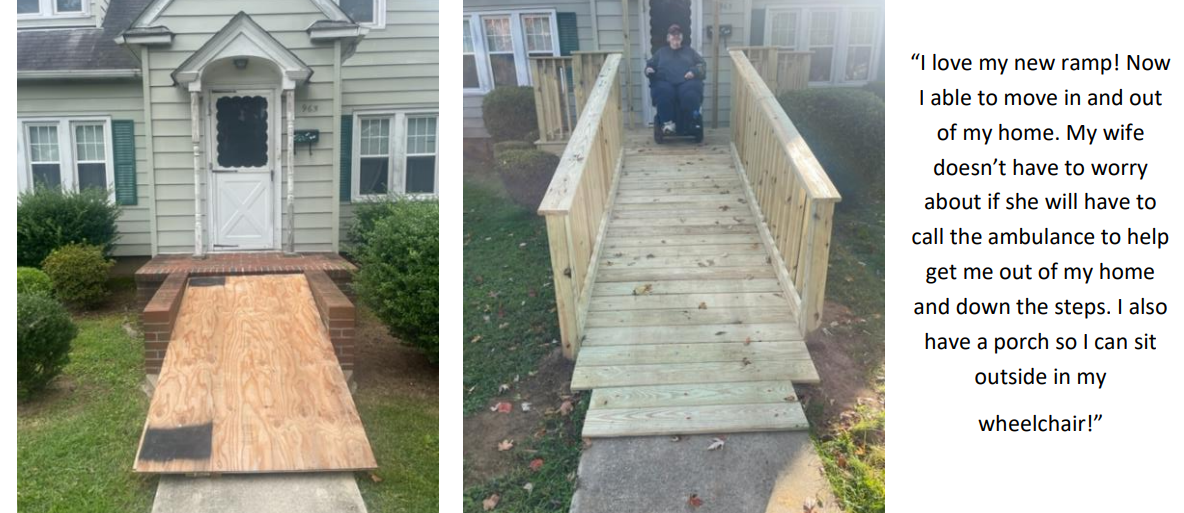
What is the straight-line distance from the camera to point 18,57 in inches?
131

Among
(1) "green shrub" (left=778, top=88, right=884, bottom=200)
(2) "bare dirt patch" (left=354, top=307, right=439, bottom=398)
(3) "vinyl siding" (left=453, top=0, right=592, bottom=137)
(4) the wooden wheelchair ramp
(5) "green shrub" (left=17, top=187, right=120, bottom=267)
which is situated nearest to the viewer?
(4) the wooden wheelchair ramp

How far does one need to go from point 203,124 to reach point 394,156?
111cm

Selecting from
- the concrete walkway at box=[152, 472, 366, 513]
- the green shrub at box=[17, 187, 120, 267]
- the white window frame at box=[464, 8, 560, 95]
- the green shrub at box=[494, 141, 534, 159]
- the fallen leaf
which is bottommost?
the concrete walkway at box=[152, 472, 366, 513]

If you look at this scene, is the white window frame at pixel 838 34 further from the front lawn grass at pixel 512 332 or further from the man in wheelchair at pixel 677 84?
the front lawn grass at pixel 512 332

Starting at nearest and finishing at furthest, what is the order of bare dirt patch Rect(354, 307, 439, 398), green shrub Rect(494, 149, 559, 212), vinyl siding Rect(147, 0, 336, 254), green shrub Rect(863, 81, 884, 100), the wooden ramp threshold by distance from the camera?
the wooden ramp threshold, bare dirt patch Rect(354, 307, 439, 398), vinyl siding Rect(147, 0, 336, 254), green shrub Rect(494, 149, 559, 212), green shrub Rect(863, 81, 884, 100)

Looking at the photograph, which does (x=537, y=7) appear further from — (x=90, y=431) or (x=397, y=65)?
(x=90, y=431)

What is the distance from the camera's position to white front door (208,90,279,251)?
391 cm

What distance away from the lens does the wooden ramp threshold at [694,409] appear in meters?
2.89

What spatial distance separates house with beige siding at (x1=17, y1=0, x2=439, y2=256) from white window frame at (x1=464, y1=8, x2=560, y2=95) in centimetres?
317

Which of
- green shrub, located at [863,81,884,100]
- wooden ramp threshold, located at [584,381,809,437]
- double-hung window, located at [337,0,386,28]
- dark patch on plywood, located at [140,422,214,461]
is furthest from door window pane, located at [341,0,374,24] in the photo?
green shrub, located at [863,81,884,100]

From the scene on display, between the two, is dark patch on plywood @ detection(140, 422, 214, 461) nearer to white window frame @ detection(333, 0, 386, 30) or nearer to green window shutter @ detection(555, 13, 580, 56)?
white window frame @ detection(333, 0, 386, 30)

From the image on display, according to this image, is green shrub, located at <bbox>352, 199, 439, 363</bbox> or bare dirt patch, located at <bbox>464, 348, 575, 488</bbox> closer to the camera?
bare dirt patch, located at <bbox>464, 348, 575, 488</bbox>

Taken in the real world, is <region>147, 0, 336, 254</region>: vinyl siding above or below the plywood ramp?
above
